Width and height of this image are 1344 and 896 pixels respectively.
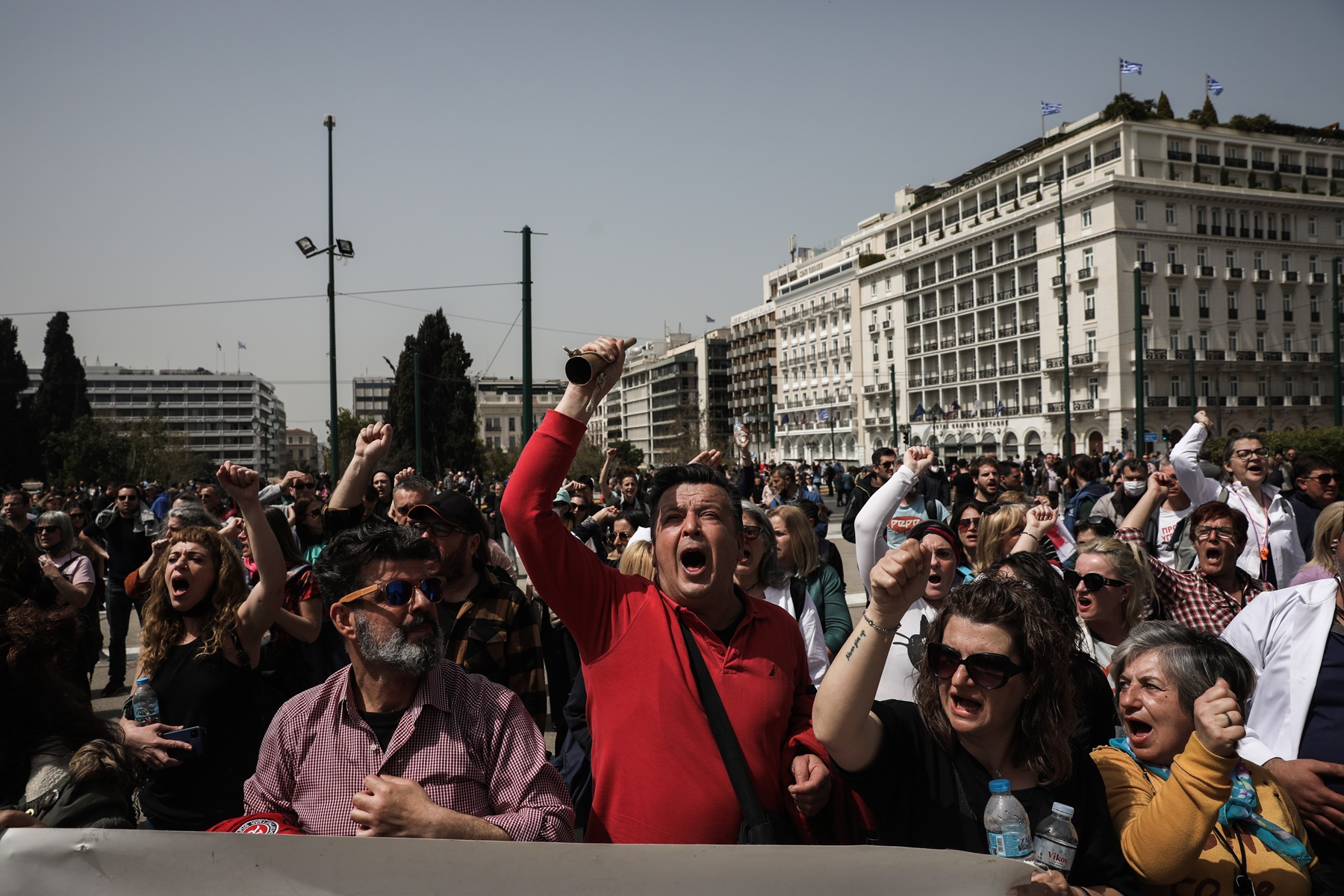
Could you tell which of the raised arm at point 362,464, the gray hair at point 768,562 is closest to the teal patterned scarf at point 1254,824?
the gray hair at point 768,562

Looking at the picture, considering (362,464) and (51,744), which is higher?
(362,464)

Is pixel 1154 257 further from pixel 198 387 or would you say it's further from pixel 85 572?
pixel 198 387

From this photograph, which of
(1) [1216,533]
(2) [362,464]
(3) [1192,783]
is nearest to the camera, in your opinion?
(3) [1192,783]

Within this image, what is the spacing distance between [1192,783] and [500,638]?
255cm

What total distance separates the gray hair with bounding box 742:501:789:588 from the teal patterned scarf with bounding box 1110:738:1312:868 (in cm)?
236

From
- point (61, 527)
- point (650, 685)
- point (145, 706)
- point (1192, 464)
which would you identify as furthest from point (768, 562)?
point (61, 527)

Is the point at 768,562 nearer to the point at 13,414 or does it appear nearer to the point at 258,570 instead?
the point at 258,570

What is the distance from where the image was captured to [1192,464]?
22.0 feet

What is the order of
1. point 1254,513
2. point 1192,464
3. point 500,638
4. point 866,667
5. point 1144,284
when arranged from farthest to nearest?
point 1144,284, point 1192,464, point 1254,513, point 500,638, point 866,667

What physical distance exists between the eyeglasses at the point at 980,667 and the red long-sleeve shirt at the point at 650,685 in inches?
16.6

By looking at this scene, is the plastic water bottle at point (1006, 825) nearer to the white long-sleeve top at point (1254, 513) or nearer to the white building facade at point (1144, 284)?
the white long-sleeve top at point (1254, 513)

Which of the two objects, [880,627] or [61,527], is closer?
[880,627]

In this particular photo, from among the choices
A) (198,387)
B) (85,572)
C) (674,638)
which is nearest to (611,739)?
(674,638)

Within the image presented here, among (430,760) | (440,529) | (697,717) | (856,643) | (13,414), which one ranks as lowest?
(430,760)
